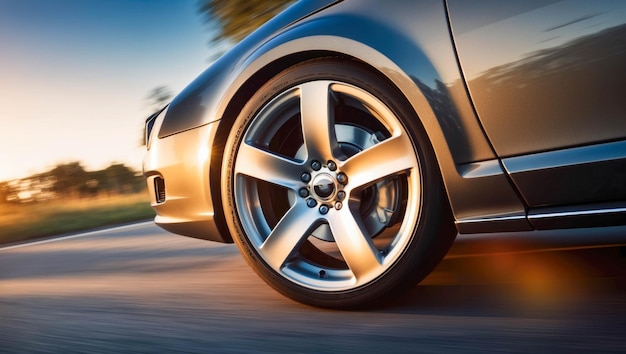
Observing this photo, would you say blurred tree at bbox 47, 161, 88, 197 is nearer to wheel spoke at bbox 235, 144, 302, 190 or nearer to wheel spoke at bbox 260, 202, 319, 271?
wheel spoke at bbox 235, 144, 302, 190

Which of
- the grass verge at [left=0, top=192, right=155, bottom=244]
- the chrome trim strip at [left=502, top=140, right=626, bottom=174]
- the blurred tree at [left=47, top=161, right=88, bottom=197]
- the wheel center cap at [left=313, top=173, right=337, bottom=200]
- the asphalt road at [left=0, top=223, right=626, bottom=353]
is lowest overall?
the asphalt road at [left=0, top=223, right=626, bottom=353]

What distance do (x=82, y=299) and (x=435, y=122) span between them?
2.05 m

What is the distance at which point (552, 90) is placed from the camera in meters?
2.11

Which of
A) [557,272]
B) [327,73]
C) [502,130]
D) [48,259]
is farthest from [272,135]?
[48,259]

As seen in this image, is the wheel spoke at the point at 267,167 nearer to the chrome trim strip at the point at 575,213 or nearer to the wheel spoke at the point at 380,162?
the wheel spoke at the point at 380,162

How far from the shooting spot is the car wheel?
2.45m

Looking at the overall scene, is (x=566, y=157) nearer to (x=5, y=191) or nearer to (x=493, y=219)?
(x=493, y=219)

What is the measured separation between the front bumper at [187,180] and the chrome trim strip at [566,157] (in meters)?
1.29

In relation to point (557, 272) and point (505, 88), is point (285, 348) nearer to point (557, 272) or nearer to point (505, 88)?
point (505, 88)

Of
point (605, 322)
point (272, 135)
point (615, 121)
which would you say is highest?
point (272, 135)

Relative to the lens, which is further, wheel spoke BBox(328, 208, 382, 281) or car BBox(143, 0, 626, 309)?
wheel spoke BBox(328, 208, 382, 281)

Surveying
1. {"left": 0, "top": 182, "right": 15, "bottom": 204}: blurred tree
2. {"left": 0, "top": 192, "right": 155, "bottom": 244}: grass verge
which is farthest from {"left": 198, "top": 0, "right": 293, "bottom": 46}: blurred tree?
{"left": 0, "top": 182, "right": 15, "bottom": 204}: blurred tree

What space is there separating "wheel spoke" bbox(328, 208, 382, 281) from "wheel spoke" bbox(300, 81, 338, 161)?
25 cm

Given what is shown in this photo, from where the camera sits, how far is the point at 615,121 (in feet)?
6.72
